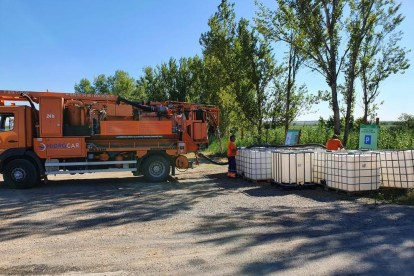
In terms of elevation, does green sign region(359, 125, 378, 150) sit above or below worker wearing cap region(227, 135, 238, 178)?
above

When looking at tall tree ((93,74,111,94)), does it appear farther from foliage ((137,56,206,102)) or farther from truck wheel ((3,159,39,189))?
truck wheel ((3,159,39,189))

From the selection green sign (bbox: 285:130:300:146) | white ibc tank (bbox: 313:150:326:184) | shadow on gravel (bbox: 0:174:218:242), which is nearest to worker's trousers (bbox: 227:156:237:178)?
shadow on gravel (bbox: 0:174:218:242)

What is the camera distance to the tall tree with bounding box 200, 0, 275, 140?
1945 centimetres

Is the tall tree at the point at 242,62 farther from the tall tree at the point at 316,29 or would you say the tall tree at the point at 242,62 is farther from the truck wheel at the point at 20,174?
the truck wheel at the point at 20,174

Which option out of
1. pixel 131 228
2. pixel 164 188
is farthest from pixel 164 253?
pixel 164 188

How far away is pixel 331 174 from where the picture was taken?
31.3 feet

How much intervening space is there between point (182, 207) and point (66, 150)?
5.35 meters

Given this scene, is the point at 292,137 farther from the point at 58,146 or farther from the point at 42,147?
the point at 42,147

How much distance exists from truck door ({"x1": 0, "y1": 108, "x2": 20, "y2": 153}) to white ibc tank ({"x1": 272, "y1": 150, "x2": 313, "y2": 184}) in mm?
8702

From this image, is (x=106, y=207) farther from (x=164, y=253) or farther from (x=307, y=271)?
(x=307, y=271)

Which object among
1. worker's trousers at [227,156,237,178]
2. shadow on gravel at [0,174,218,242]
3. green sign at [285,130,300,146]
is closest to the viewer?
shadow on gravel at [0,174,218,242]

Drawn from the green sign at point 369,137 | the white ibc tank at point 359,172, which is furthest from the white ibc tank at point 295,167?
the green sign at point 369,137

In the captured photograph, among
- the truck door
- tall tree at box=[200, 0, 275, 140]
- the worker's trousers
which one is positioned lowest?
the worker's trousers

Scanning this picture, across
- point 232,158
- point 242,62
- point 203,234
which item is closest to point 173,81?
point 242,62
